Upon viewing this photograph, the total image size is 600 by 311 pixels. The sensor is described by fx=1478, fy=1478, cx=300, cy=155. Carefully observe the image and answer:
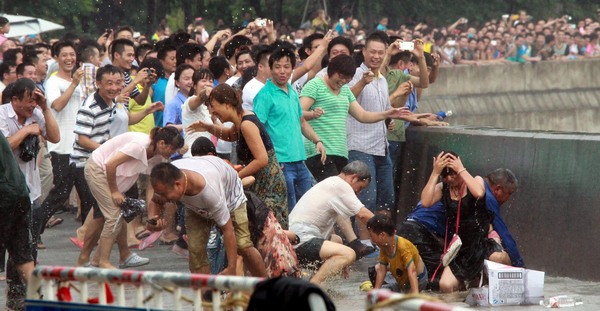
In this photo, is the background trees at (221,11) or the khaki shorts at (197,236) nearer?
the khaki shorts at (197,236)

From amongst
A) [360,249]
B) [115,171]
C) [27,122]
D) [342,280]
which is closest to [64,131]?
[115,171]

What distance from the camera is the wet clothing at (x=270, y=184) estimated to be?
34.4ft

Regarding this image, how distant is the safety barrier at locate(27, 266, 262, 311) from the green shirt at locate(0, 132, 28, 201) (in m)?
3.57

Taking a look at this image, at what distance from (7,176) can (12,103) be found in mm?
1038

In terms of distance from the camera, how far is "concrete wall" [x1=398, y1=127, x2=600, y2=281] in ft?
37.6

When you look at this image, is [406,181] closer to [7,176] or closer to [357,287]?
[357,287]

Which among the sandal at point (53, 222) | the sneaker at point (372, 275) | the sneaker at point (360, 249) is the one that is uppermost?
the sneaker at point (360, 249)

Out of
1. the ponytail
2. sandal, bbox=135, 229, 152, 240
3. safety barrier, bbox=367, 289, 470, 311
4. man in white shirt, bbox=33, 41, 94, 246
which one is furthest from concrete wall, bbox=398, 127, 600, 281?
safety barrier, bbox=367, 289, 470, 311

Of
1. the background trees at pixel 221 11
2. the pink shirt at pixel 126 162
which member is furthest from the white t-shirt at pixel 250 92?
the background trees at pixel 221 11

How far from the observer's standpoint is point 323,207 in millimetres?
11172

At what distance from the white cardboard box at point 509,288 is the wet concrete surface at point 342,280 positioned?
8 centimetres

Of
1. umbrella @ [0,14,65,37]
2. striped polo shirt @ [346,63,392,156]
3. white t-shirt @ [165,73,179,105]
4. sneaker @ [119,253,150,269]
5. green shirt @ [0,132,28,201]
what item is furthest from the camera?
umbrella @ [0,14,65,37]

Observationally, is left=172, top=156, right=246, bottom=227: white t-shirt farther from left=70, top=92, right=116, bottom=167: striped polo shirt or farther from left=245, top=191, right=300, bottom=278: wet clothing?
left=70, top=92, right=116, bottom=167: striped polo shirt

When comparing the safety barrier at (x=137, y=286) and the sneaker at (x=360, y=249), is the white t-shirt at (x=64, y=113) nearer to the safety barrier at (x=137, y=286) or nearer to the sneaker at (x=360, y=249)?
the sneaker at (x=360, y=249)
